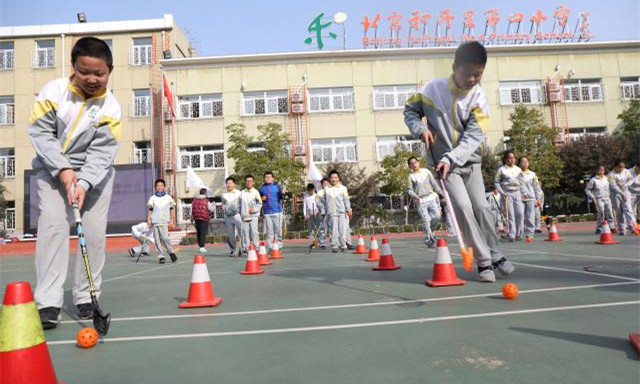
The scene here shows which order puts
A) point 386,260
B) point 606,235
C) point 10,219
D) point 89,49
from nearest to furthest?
1. point 89,49
2. point 386,260
3. point 606,235
4. point 10,219

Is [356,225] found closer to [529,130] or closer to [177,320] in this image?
[529,130]

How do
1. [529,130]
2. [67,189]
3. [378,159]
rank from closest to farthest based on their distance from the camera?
[67,189], [529,130], [378,159]

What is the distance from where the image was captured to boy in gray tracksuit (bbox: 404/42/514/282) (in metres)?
4.36

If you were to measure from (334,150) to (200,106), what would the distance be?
9960 millimetres

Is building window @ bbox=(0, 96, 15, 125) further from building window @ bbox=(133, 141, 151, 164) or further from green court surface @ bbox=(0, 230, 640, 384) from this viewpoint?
green court surface @ bbox=(0, 230, 640, 384)

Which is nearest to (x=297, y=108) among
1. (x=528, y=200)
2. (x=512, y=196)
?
(x=528, y=200)

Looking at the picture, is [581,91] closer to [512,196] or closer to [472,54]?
[512,196]

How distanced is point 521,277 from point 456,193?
111 cm

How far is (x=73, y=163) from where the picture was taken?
358 centimetres

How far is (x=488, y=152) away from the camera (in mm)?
28938

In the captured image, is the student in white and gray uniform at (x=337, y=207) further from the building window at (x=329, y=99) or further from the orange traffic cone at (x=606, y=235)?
the building window at (x=329, y=99)

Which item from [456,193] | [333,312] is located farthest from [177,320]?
[456,193]

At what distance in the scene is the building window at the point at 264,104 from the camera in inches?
1212

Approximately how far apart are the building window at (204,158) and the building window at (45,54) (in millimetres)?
11914
